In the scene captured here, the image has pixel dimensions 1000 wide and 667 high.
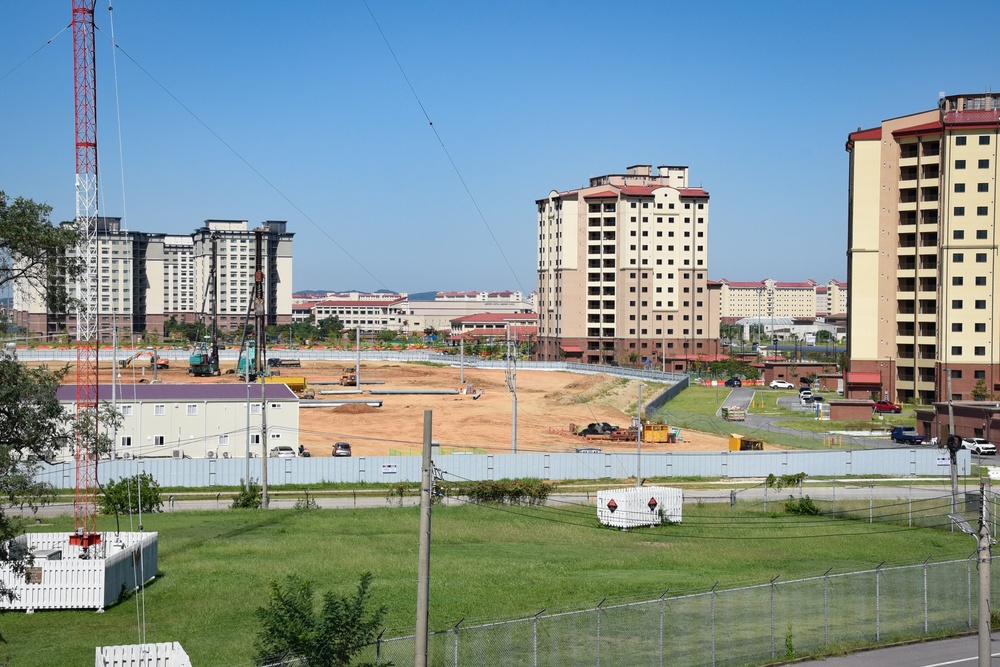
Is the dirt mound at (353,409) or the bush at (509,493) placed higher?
the dirt mound at (353,409)

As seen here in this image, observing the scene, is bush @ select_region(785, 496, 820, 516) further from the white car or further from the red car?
the red car

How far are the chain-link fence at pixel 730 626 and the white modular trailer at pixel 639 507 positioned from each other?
10.9 metres

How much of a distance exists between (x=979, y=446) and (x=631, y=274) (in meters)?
72.3

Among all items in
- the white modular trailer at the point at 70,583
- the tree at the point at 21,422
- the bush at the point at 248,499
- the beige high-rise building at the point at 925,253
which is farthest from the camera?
the beige high-rise building at the point at 925,253

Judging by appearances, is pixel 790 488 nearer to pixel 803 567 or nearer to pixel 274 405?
pixel 803 567

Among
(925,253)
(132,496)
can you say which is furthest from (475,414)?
(132,496)

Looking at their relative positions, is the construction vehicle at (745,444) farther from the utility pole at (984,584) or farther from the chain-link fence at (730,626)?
the utility pole at (984,584)

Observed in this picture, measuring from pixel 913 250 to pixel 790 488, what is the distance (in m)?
41.1

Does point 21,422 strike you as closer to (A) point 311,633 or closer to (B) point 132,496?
(A) point 311,633

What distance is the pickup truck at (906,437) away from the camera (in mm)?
60375

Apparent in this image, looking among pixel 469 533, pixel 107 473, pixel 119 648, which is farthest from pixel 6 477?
pixel 107 473

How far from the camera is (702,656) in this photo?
20.7 metres

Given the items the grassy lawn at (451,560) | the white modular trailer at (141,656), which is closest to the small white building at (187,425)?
the grassy lawn at (451,560)

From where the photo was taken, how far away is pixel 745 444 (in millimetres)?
56188
